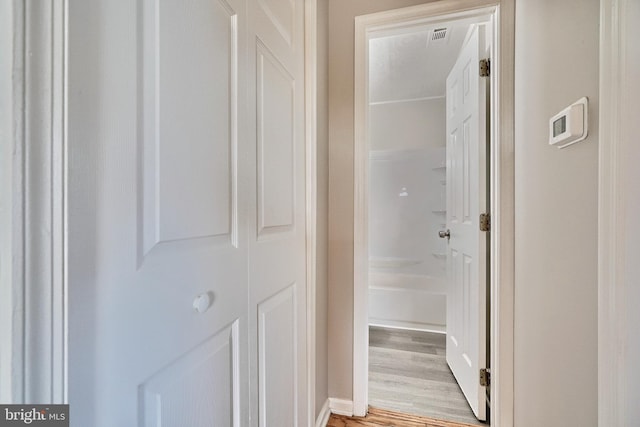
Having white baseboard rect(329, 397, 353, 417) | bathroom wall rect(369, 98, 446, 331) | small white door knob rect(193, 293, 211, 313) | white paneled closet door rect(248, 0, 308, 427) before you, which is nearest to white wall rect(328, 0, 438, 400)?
white baseboard rect(329, 397, 353, 417)


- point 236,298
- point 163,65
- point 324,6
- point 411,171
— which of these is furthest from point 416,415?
point 411,171

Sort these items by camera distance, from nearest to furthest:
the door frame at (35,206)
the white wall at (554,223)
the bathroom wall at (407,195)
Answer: the door frame at (35,206) < the white wall at (554,223) < the bathroom wall at (407,195)

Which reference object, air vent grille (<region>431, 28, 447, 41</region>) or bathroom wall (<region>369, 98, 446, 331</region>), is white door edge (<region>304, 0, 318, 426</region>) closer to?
air vent grille (<region>431, 28, 447, 41</region>)

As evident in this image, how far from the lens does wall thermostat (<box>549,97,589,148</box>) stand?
0.77 m

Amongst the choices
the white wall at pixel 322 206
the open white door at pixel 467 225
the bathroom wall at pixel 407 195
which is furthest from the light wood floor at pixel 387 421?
the bathroom wall at pixel 407 195

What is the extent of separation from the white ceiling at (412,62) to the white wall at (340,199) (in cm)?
27

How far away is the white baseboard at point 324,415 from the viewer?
4.60 feet

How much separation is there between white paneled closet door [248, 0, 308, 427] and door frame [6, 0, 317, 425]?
1.63 ft

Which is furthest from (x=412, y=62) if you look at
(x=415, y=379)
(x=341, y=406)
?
(x=341, y=406)

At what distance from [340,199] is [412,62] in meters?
1.63

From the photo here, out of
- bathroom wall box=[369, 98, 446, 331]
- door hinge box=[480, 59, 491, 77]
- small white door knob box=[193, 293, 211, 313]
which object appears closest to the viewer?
small white door knob box=[193, 293, 211, 313]

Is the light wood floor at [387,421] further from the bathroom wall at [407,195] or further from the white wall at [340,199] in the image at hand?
the bathroom wall at [407,195]

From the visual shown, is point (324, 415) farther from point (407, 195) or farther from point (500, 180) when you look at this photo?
point (407, 195)

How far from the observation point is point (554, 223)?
965 millimetres
